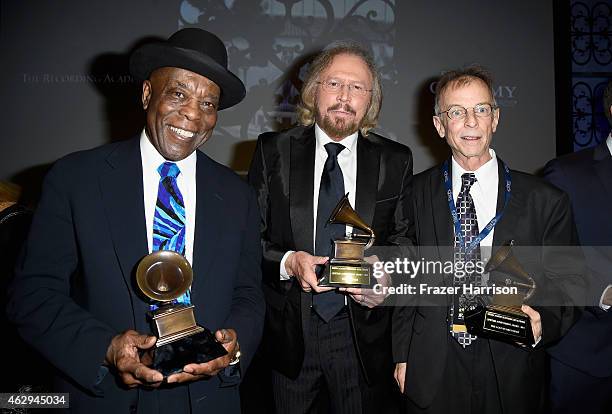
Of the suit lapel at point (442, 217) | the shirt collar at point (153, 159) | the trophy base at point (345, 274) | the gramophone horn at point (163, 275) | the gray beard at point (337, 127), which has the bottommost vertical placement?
the trophy base at point (345, 274)

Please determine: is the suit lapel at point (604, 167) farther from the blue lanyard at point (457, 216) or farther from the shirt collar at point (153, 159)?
the shirt collar at point (153, 159)

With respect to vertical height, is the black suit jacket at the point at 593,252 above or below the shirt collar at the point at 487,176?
below

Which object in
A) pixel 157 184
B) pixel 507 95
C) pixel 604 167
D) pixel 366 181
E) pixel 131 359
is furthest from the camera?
pixel 507 95

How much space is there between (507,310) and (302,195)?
115 cm

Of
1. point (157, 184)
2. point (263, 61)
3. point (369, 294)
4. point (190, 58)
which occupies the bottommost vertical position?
point (369, 294)

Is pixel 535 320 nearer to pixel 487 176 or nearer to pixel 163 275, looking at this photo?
pixel 487 176

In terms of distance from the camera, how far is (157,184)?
1.82 m

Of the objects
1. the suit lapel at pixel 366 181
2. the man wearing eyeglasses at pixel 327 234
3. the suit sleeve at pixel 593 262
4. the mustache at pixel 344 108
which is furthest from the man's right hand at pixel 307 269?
the suit sleeve at pixel 593 262

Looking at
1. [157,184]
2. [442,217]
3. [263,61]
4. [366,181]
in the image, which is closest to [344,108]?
[366,181]

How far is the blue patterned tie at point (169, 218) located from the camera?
1.72 m

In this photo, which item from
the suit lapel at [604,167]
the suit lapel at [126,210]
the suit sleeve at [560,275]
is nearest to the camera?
the suit lapel at [126,210]

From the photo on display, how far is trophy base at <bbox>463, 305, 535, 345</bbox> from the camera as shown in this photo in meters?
1.94

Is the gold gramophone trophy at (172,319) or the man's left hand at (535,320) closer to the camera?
the gold gramophone trophy at (172,319)

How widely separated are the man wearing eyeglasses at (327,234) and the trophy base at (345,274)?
59 mm
